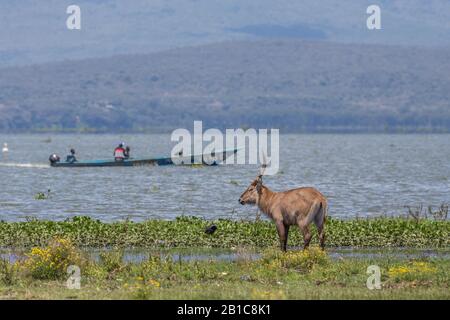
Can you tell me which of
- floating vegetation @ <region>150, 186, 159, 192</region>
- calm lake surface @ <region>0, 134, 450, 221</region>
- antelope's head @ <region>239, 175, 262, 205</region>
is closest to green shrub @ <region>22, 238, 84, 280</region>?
antelope's head @ <region>239, 175, 262, 205</region>

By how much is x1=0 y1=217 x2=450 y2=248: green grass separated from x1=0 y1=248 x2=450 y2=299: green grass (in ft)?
13.5

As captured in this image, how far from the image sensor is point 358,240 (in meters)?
29.1

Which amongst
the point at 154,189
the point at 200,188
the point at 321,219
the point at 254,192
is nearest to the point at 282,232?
the point at 321,219

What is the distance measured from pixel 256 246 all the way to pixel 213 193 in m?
25.0

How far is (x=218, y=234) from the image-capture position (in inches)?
1171

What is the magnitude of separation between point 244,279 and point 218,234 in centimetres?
788

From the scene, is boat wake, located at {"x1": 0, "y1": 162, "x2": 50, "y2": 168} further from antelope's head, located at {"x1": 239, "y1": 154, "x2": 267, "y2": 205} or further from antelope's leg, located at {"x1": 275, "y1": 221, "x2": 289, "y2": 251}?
antelope's leg, located at {"x1": 275, "y1": 221, "x2": 289, "y2": 251}

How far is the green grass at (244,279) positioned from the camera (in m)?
19.2

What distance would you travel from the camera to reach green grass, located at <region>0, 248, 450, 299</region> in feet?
63.1

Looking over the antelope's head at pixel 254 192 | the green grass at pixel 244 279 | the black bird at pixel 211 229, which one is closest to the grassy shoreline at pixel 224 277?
the green grass at pixel 244 279

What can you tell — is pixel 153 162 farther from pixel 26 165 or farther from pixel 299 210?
pixel 299 210

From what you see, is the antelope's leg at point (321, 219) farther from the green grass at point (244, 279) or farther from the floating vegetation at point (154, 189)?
the floating vegetation at point (154, 189)
